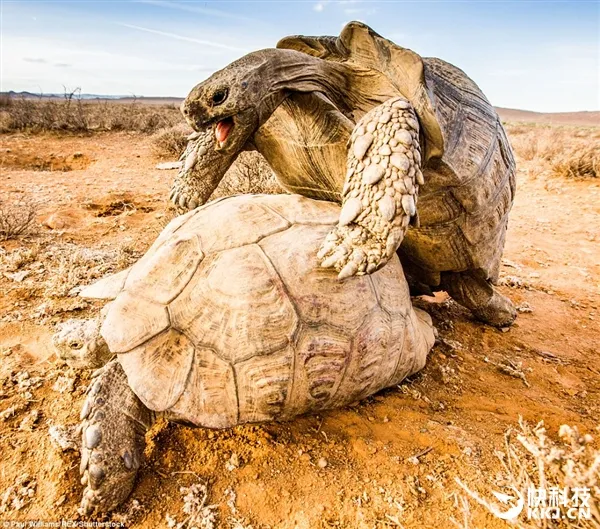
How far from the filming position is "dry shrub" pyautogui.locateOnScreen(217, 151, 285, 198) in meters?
5.48

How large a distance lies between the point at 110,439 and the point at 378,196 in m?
1.50

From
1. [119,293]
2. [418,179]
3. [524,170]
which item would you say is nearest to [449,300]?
[418,179]

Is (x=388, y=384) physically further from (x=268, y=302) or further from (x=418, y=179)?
(x=418, y=179)

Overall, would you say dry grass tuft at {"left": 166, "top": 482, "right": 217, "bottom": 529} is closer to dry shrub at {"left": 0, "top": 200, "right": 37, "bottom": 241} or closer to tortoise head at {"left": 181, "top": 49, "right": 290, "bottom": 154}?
tortoise head at {"left": 181, "top": 49, "right": 290, "bottom": 154}

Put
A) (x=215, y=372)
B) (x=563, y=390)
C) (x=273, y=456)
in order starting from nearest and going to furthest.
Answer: (x=215, y=372) → (x=273, y=456) → (x=563, y=390)

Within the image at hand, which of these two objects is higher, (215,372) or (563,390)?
(215,372)

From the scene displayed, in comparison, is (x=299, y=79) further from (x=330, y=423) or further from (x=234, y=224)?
(x=330, y=423)

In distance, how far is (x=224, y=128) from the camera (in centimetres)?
212

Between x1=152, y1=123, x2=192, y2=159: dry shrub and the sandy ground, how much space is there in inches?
225

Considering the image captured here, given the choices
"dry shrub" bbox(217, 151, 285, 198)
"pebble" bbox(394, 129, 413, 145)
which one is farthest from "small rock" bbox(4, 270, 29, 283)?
"pebble" bbox(394, 129, 413, 145)

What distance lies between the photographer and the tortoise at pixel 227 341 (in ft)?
5.91

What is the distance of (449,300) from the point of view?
13.0 ft

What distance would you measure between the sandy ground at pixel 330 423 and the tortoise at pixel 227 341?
0.17m

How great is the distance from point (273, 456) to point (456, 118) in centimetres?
200
